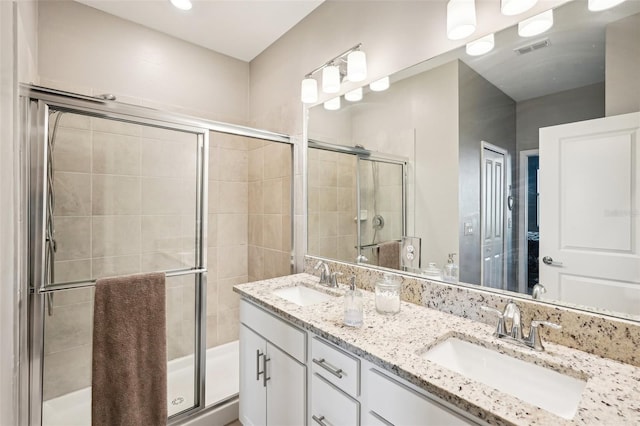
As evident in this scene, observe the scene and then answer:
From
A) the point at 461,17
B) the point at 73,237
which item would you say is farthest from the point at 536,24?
the point at 73,237

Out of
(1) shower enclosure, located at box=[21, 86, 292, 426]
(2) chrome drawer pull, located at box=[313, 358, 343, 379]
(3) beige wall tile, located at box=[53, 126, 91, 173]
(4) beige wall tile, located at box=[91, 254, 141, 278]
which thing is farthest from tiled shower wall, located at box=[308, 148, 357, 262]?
(3) beige wall tile, located at box=[53, 126, 91, 173]

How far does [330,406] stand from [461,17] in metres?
1.57

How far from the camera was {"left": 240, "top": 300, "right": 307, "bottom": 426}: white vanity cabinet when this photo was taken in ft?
4.05

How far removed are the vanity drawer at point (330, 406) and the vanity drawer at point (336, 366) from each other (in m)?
0.03

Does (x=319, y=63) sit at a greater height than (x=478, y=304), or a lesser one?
greater

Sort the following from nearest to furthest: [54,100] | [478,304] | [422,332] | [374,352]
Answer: [374,352] → [422,332] → [478,304] → [54,100]

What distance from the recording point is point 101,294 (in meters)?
1.39

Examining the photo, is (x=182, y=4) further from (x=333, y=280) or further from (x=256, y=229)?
(x=333, y=280)

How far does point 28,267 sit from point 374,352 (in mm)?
1448

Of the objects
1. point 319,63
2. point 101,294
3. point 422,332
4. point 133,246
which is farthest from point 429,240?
point 133,246

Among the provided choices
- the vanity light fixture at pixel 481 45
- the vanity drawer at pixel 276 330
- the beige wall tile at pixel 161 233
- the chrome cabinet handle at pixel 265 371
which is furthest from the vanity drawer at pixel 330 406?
the vanity light fixture at pixel 481 45

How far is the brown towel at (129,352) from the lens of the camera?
1.38 metres

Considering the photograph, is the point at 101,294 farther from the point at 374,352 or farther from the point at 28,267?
the point at 374,352

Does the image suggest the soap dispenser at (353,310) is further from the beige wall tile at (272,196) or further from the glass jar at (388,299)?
the beige wall tile at (272,196)
